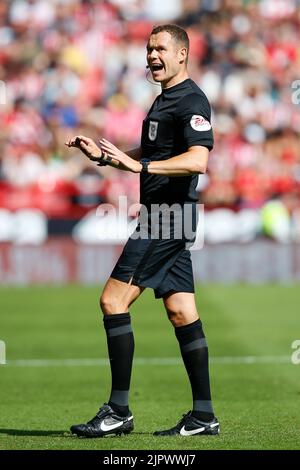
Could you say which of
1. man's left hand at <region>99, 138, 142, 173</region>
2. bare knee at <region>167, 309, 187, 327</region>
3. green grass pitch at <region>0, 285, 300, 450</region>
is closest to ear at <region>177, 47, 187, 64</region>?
man's left hand at <region>99, 138, 142, 173</region>

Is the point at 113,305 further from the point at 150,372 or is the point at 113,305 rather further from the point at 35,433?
the point at 150,372

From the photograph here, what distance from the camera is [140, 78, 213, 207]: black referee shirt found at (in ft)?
21.1

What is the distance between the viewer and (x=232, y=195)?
19.6 m

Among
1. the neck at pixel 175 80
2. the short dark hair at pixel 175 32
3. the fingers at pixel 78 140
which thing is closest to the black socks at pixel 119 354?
the fingers at pixel 78 140

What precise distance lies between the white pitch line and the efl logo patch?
14.8 feet

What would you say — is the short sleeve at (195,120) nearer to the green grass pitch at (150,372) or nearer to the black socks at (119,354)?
the black socks at (119,354)

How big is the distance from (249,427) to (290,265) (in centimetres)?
1239

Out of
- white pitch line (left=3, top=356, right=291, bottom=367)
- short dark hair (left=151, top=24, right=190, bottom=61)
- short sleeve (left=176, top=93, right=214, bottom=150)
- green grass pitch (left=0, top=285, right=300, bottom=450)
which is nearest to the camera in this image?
short sleeve (left=176, top=93, right=214, bottom=150)

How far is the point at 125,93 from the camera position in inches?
866

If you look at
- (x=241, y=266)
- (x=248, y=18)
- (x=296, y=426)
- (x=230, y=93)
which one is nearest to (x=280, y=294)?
(x=241, y=266)

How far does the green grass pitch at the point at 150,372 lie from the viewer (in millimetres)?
6617

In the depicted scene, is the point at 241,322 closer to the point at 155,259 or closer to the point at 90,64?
the point at 155,259

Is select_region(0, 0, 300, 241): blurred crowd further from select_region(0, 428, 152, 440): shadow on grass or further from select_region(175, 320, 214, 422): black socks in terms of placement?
select_region(175, 320, 214, 422): black socks

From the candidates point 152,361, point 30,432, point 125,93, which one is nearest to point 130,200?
point 125,93
